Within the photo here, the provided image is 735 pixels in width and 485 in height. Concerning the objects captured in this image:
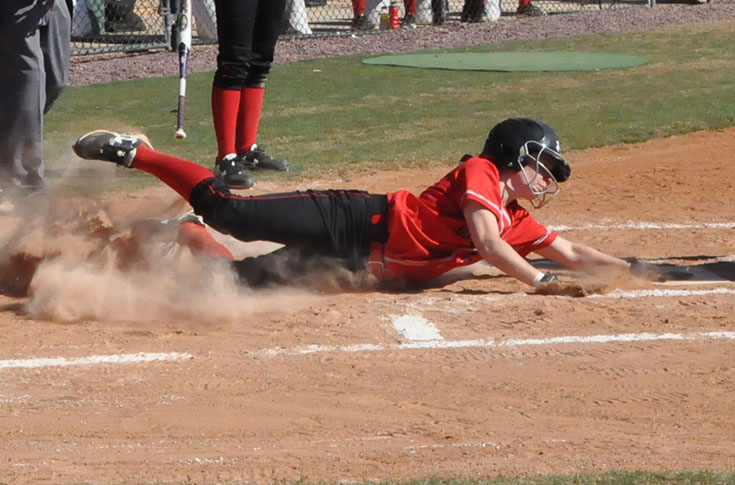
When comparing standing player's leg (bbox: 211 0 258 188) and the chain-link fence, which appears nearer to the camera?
standing player's leg (bbox: 211 0 258 188)

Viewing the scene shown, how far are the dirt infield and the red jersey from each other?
17 centimetres

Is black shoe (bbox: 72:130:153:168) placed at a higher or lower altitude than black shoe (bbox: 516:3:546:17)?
higher

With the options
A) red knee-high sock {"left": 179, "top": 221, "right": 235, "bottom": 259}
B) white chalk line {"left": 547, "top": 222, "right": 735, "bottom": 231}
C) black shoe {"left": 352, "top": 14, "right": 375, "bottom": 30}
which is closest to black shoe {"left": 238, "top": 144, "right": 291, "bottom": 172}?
white chalk line {"left": 547, "top": 222, "right": 735, "bottom": 231}

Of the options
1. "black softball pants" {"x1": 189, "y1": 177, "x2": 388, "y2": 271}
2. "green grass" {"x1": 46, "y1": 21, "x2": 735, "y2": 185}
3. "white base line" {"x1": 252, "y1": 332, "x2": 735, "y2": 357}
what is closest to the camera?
"white base line" {"x1": 252, "y1": 332, "x2": 735, "y2": 357}

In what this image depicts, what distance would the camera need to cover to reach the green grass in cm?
855

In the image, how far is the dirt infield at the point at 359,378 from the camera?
3330mm

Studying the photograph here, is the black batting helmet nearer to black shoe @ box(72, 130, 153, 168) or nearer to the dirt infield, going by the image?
the dirt infield

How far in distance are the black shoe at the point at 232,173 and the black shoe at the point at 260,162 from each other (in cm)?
41

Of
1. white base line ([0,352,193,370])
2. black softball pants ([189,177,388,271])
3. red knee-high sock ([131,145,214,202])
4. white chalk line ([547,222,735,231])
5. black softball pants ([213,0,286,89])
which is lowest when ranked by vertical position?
white base line ([0,352,193,370])

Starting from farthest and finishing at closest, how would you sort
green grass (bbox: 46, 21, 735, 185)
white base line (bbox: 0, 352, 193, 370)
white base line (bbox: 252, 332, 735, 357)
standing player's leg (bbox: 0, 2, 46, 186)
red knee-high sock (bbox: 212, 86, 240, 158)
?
green grass (bbox: 46, 21, 735, 185)
red knee-high sock (bbox: 212, 86, 240, 158)
standing player's leg (bbox: 0, 2, 46, 186)
white base line (bbox: 252, 332, 735, 357)
white base line (bbox: 0, 352, 193, 370)

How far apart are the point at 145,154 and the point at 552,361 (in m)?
2.35

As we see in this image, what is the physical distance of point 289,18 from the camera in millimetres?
15844

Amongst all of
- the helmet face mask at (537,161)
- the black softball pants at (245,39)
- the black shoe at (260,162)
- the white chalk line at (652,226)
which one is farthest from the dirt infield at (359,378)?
the black shoe at (260,162)

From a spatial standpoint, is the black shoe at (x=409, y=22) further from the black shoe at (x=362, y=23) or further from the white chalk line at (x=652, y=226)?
the white chalk line at (x=652, y=226)
